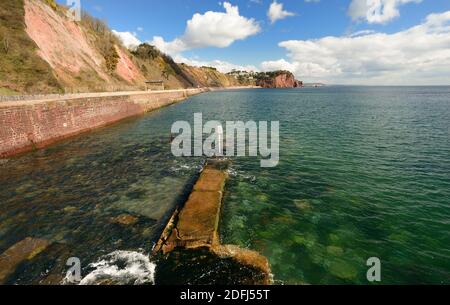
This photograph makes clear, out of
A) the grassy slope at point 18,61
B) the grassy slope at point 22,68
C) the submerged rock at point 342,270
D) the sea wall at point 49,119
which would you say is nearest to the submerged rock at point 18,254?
the submerged rock at point 342,270

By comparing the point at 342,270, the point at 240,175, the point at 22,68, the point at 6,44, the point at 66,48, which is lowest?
the point at 342,270

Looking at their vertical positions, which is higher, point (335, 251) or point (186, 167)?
point (186, 167)

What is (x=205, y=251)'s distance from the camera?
8055 mm

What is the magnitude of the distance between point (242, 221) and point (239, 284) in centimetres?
357

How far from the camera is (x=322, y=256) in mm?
8070

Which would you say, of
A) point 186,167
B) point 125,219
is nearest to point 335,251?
point 125,219

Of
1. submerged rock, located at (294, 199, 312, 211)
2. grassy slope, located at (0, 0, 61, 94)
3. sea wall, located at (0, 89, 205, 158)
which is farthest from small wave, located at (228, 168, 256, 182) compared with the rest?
grassy slope, located at (0, 0, 61, 94)

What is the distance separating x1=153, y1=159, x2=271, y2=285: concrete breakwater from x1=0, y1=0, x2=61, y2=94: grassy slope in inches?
1173

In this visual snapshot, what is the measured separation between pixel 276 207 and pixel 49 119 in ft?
75.1

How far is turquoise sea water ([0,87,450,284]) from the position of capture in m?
7.91

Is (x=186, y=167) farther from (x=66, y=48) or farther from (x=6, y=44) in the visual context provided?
(x=66, y=48)

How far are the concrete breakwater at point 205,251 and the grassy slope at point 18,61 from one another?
2979cm
